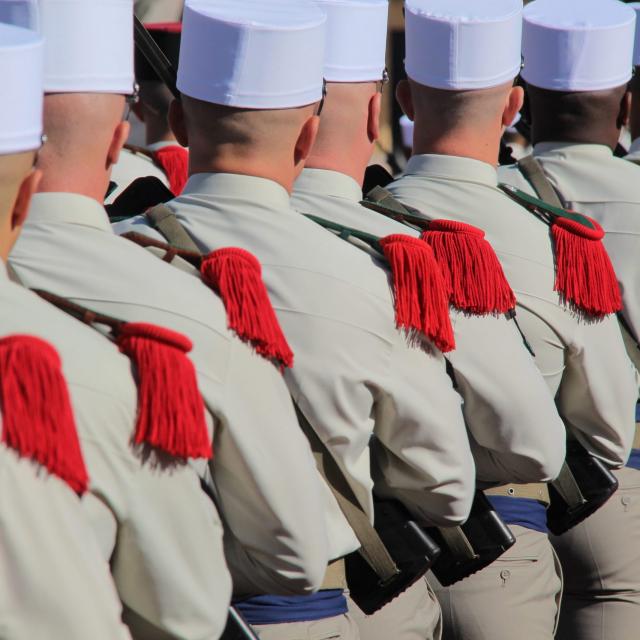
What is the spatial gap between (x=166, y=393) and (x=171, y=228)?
0.75m

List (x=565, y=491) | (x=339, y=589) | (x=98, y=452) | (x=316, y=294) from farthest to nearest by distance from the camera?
(x=565, y=491), (x=339, y=589), (x=316, y=294), (x=98, y=452)

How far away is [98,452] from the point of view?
203 centimetres

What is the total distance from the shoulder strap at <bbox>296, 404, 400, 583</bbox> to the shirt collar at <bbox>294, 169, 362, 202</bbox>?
617 mm

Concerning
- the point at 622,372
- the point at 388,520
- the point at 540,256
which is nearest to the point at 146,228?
the point at 388,520

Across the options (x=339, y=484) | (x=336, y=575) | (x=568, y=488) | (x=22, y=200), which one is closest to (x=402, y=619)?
(x=336, y=575)

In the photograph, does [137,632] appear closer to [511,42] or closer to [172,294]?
[172,294]

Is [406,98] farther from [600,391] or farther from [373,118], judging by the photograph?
[600,391]

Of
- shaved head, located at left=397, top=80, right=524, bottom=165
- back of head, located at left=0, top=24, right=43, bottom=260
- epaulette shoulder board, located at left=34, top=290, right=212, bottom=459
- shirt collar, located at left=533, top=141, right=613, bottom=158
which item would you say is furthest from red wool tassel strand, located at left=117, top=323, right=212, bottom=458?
shirt collar, located at left=533, top=141, right=613, bottom=158

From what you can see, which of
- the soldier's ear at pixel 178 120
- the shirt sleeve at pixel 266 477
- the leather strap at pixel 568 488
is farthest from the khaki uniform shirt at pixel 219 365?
the leather strap at pixel 568 488

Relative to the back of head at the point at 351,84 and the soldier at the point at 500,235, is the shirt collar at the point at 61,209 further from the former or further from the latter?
the soldier at the point at 500,235

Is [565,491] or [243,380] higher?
[243,380]

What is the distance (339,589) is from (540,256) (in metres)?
1.01

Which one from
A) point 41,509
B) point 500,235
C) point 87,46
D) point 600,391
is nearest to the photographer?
point 41,509

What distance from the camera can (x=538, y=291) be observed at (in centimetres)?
357
